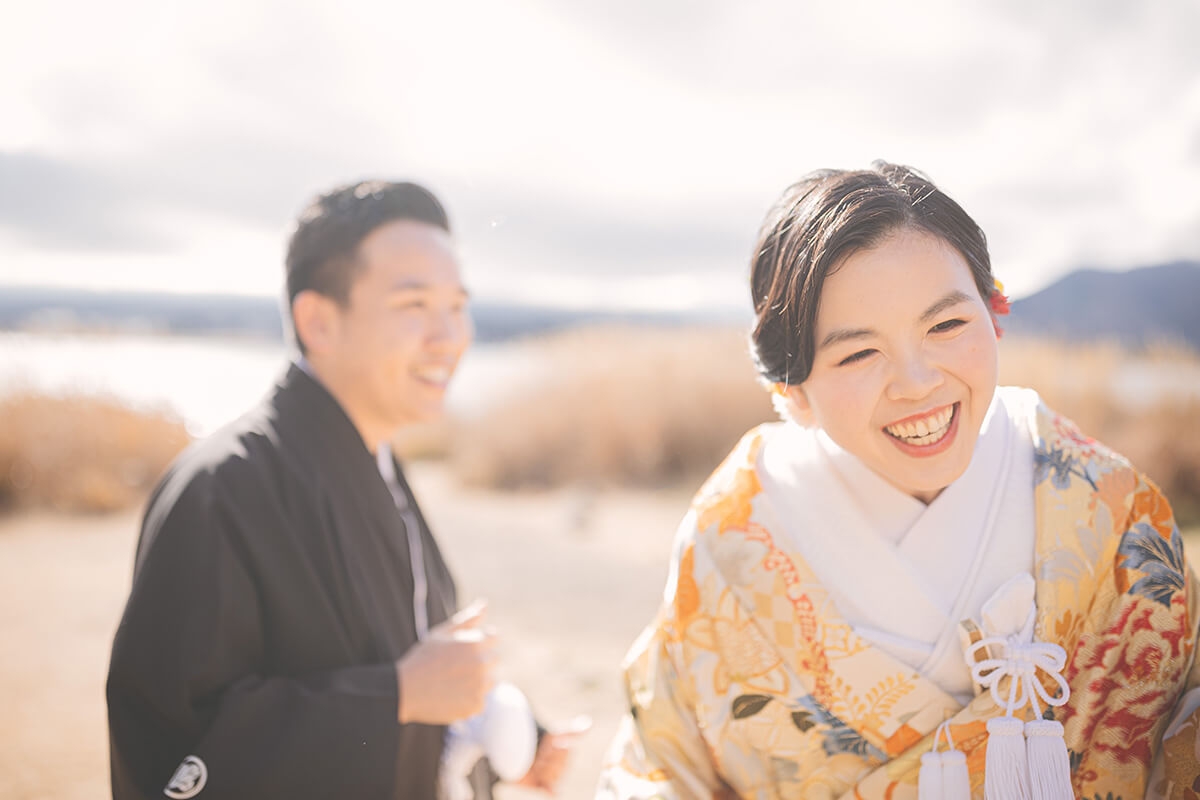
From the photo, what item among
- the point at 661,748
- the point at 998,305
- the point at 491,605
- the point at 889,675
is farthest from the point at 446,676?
the point at 491,605

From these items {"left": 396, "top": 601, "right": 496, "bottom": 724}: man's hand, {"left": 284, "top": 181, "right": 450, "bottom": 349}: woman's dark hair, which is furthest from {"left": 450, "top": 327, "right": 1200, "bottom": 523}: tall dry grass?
{"left": 396, "top": 601, "right": 496, "bottom": 724}: man's hand

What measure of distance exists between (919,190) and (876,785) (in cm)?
110

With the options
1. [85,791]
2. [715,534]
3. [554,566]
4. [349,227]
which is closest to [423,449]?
[554,566]

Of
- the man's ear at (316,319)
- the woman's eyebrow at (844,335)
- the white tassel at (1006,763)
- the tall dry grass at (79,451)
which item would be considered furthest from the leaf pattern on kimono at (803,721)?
the tall dry grass at (79,451)

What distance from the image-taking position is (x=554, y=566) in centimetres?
653

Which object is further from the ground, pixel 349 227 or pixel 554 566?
pixel 349 227

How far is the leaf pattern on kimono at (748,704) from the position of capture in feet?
4.69

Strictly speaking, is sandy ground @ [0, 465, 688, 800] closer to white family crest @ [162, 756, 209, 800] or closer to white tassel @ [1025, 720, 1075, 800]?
white family crest @ [162, 756, 209, 800]

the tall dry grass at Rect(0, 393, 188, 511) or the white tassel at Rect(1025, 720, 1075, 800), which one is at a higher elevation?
the white tassel at Rect(1025, 720, 1075, 800)

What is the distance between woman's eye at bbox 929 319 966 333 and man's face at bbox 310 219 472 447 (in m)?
1.40

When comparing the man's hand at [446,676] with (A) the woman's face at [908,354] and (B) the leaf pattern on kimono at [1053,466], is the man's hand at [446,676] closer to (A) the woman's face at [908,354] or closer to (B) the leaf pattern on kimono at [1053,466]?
(A) the woman's face at [908,354]

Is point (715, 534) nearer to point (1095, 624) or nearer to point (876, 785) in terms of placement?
point (876, 785)

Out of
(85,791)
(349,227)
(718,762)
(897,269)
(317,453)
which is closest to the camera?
(897,269)

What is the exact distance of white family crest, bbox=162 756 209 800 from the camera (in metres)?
1.61
